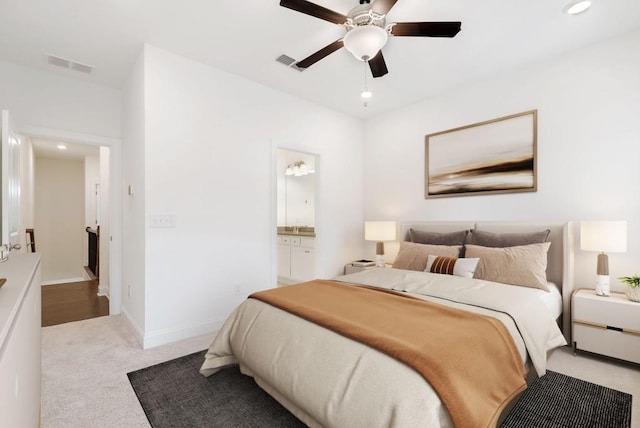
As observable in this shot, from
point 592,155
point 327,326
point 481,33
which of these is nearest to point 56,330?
point 327,326

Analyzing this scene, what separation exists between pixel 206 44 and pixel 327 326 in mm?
2690

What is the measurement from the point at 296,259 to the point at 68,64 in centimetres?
369

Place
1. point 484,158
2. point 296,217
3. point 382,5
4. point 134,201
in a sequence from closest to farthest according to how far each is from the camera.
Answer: point 382,5
point 134,201
point 484,158
point 296,217

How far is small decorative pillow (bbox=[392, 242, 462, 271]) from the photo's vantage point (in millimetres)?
3229

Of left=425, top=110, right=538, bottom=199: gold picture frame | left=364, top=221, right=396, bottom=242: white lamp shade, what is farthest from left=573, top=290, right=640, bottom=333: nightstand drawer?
left=364, top=221, right=396, bottom=242: white lamp shade

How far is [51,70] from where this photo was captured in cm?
322

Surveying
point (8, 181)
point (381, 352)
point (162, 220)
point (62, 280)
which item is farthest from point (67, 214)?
point (381, 352)

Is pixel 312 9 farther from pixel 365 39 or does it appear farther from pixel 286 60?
pixel 286 60

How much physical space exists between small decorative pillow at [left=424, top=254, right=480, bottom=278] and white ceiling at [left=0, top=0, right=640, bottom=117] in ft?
6.55

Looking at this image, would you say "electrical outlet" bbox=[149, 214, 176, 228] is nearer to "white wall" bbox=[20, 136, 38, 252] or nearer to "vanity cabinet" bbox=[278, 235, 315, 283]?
"vanity cabinet" bbox=[278, 235, 315, 283]

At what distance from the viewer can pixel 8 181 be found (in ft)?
8.31

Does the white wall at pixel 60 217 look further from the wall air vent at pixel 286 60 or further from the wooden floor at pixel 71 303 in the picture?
the wall air vent at pixel 286 60

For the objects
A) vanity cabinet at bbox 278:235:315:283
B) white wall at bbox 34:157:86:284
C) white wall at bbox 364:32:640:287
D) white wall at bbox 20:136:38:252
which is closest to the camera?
white wall at bbox 364:32:640:287

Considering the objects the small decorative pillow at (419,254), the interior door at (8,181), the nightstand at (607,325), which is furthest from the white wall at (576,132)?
the interior door at (8,181)
